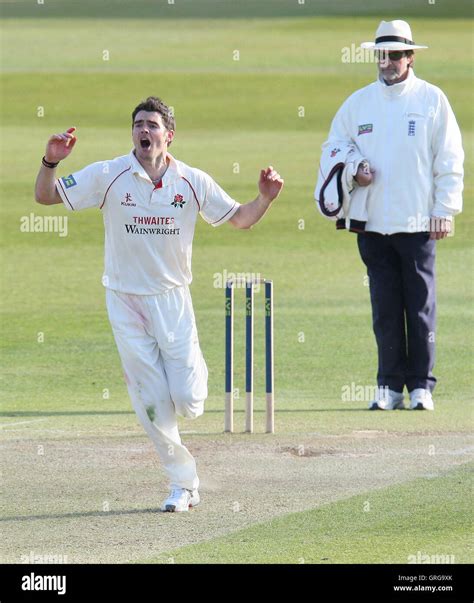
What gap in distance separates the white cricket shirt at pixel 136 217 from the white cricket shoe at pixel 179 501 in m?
1.10

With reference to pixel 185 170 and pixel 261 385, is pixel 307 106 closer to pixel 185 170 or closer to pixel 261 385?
pixel 261 385

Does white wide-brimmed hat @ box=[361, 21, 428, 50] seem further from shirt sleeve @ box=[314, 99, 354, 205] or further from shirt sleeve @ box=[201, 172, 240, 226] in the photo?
shirt sleeve @ box=[201, 172, 240, 226]

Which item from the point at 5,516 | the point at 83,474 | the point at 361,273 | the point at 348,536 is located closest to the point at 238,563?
the point at 348,536

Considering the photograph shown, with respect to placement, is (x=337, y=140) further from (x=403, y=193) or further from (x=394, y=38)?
(x=394, y=38)

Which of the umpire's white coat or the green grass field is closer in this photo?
the green grass field

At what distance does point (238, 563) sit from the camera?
705cm

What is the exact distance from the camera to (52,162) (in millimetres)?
7965

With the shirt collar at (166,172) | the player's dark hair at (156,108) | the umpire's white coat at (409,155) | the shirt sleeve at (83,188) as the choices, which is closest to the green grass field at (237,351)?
the umpire's white coat at (409,155)

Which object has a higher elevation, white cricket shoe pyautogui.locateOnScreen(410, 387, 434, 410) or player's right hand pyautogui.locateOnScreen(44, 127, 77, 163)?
player's right hand pyautogui.locateOnScreen(44, 127, 77, 163)

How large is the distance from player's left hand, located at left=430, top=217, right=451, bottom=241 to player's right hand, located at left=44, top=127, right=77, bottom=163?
12.9 feet

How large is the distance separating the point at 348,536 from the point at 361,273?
10078mm

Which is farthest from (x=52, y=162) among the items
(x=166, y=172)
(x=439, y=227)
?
(x=439, y=227)

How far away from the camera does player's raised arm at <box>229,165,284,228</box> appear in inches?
324

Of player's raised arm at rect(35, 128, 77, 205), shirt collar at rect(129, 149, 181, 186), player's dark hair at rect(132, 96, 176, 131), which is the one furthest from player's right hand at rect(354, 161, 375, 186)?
player's raised arm at rect(35, 128, 77, 205)
